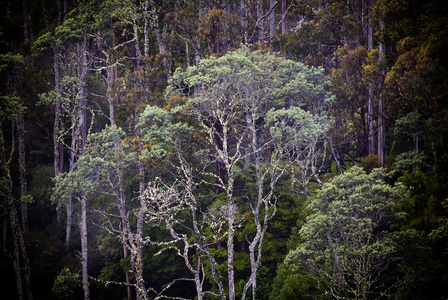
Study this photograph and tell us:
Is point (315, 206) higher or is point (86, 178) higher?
point (86, 178)

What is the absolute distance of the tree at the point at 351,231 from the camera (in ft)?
41.0

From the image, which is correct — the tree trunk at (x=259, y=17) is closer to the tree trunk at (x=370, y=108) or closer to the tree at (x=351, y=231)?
the tree trunk at (x=370, y=108)

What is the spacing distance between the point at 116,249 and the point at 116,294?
282cm

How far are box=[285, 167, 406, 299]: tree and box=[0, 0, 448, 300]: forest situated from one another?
0.07m

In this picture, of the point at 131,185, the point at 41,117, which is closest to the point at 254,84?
the point at 131,185

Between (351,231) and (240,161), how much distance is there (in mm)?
9329

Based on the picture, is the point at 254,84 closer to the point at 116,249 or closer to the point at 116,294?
the point at 116,249

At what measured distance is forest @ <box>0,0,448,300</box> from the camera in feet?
44.1

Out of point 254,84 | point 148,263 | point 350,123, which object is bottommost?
point 148,263

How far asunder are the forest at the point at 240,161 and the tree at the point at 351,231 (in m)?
0.07

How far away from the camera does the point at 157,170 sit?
19.2 meters

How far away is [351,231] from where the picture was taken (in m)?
13.2

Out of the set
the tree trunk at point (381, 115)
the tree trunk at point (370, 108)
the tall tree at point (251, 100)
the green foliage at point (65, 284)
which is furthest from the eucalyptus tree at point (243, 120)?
the green foliage at point (65, 284)

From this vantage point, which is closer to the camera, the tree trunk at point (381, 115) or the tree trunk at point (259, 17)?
the tree trunk at point (381, 115)
